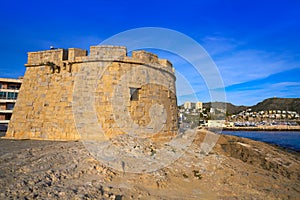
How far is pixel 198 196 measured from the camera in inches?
238

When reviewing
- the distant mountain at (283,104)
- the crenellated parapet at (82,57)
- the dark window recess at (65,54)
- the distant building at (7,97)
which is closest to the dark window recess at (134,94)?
the crenellated parapet at (82,57)

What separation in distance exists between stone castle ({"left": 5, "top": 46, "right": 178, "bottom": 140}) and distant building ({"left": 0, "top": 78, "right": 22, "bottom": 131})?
62.4 feet

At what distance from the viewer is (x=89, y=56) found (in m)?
11.3

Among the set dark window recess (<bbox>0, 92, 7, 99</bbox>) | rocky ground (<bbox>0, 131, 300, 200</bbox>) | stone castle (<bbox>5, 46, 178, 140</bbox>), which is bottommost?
rocky ground (<bbox>0, 131, 300, 200</bbox>)

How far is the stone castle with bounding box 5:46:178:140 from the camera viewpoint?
421 inches

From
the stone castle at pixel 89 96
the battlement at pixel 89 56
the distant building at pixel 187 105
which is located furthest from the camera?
the distant building at pixel 187 105

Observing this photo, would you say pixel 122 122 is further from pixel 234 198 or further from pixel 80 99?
pixel 234 198

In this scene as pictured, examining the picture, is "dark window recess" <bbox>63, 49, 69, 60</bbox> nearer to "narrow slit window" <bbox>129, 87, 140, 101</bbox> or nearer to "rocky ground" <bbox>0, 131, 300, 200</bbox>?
"narrow slit window" <bbox>129, 87, 140, 101</bbox>

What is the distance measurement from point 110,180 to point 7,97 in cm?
2896

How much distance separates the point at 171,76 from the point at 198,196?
29.2 feet

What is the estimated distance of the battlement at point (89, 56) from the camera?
439 inches

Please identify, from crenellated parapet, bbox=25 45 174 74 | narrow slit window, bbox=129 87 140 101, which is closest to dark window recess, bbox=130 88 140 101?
narrow slit window, bbox=129 87 140 101

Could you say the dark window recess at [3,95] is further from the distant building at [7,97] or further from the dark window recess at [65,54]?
the dark window recess at [65,54]

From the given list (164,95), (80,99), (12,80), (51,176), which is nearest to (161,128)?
(164,95)
